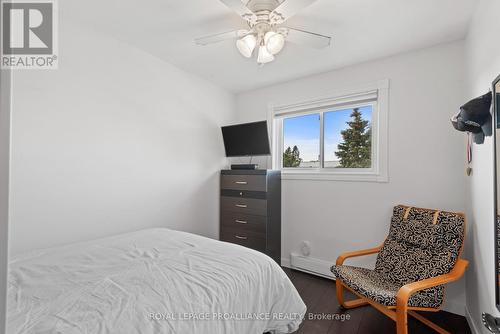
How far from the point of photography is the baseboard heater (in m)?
2.88

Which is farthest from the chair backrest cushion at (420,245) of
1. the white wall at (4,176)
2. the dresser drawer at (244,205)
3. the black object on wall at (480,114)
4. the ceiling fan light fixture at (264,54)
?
the white wall at (4,176)

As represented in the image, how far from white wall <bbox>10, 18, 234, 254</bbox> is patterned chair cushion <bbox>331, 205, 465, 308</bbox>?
2.01 m

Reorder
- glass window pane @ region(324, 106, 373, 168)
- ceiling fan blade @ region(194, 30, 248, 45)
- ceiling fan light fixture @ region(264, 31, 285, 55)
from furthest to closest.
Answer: glass window pane @ region(324, 106, 373, 168)
ceiling fan blade @ region(194, 30, 248, 45)
ceiling fan light fixture @ region(264, 31, 285, 55)

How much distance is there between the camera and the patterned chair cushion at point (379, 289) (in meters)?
1.73

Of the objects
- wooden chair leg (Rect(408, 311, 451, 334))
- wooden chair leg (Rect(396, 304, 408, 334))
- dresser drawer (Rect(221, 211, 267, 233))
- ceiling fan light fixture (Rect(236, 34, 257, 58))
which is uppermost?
ceiling fan light fixture (Rect(236, 34, 257, 58))

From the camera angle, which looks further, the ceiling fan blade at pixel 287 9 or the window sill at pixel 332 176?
the window sill at pixel 332 176

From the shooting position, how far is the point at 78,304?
1018 millimetres

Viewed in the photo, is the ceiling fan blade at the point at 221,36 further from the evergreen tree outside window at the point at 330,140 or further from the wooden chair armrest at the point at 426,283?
the wooden chair armrest at the point at 426,283

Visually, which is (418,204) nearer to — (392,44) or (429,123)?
(429,123)

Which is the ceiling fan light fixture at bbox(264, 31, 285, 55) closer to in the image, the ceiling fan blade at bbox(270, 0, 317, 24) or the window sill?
the ceiling fan blade at bbox(270, 0, 317, 24)

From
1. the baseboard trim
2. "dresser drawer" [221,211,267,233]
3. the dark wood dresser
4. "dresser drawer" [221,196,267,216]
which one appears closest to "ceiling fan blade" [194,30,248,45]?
→ the dark wood dresser

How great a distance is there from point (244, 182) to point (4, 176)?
111 inches

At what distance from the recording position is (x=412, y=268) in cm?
204

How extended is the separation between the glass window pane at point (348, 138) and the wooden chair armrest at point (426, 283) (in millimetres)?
1254
